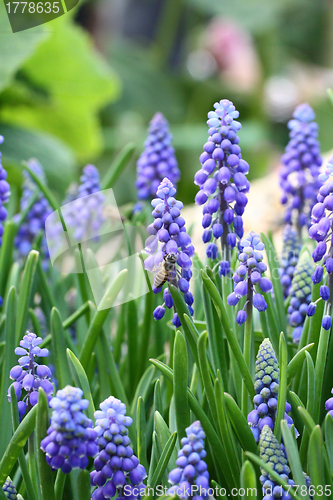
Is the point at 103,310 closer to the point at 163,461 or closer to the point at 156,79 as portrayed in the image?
the point at 163,461

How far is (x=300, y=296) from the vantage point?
1064 mm

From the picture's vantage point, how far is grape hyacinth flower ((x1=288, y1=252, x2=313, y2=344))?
1.07m

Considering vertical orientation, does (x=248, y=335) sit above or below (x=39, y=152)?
below

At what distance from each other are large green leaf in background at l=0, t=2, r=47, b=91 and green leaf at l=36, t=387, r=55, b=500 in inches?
61.9

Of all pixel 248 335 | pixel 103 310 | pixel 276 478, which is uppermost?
pixel 103 310

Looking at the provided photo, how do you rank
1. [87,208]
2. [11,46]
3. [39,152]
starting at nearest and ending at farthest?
[87,208]
[11,46]
[39,152]

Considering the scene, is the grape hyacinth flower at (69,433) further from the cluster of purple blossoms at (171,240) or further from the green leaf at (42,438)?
the cluster of purple blossoms at (171,240)

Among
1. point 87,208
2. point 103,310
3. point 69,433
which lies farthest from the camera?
point 87,208

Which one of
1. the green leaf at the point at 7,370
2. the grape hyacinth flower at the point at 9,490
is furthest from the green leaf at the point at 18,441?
the green leaf at the point at 7,370

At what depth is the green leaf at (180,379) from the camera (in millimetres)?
801

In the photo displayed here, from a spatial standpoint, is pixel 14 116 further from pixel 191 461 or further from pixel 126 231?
pixel 191 461

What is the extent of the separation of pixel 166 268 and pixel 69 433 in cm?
30

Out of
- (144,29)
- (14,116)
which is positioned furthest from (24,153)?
(144,29)

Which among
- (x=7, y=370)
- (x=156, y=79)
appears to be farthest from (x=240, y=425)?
(x=156, y=79)
